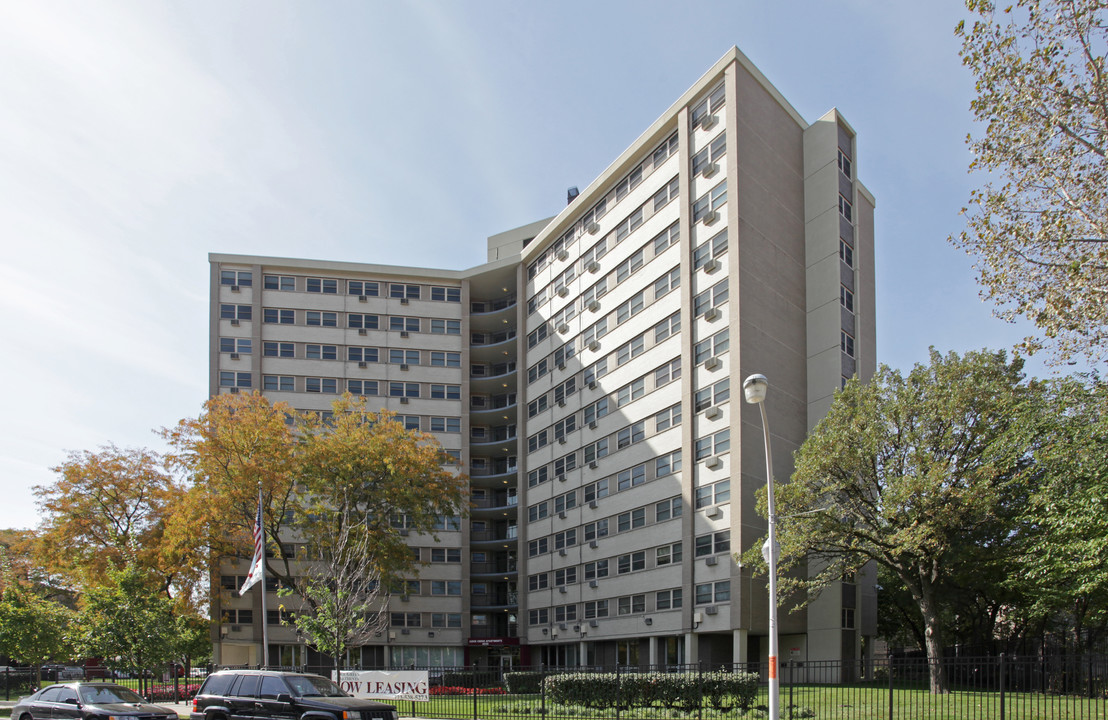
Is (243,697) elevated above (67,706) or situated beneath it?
elevated above

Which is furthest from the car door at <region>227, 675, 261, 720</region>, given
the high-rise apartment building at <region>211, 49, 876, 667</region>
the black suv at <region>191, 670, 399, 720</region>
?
the high-rise apartment building at <region>211, 49, 876, 667</region>

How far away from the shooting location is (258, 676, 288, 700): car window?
20.7 metres

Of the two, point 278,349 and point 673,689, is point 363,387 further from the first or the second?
point 673,689

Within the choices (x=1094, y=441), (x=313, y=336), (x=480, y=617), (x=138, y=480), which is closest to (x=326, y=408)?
(x=313, y=336)

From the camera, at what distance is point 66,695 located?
76.6 feet

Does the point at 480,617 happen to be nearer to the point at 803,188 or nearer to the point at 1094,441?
the point at 803,188

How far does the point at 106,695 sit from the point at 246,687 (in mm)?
5057

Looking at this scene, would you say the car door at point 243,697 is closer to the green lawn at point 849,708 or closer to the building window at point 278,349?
the green lawn at point 849,708

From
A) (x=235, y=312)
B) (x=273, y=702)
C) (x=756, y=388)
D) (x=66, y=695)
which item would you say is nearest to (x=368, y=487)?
A: (x=235, y=312)

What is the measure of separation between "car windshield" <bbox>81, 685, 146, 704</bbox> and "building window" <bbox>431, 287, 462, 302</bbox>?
1991 inches

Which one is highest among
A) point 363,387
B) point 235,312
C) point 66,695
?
point 235,312

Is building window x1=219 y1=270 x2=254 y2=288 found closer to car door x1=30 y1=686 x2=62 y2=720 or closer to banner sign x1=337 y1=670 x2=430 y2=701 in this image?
banner sign x1=337 y1=670 x2=430 y2=701

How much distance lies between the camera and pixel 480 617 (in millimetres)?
69375

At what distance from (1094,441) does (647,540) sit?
1049 inches
